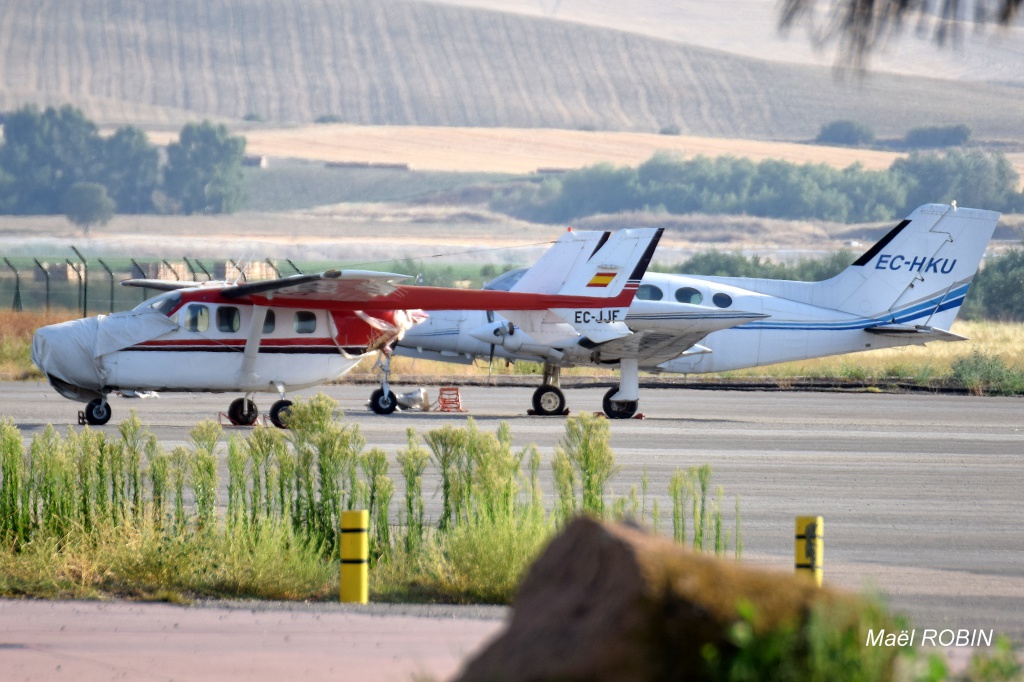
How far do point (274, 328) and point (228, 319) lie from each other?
75 cm

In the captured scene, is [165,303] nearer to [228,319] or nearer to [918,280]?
[228,319]

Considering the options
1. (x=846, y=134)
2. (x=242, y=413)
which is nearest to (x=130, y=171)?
(x=846, y=134)

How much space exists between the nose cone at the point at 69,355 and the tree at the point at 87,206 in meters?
109

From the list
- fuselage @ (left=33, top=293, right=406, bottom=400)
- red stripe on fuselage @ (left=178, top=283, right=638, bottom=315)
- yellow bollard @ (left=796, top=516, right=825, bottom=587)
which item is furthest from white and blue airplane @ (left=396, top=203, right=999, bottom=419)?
yellow bollard @ (left=796, top=516, right=825, bottom=587)

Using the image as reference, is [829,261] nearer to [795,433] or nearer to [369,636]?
[795,433]

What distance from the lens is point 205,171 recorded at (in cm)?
13450

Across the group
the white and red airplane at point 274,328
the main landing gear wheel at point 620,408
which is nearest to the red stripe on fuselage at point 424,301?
the white and red airplane at point 274,328

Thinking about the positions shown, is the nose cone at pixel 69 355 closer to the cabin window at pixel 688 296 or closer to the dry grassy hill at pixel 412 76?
the cabin window at pixel 688 296

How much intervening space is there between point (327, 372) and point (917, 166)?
118m

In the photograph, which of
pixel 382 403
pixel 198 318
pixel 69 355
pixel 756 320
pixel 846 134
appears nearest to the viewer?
pixel 69 355

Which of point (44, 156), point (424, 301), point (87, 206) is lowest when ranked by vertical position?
point (424, 301)

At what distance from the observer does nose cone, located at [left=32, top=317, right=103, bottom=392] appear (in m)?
20.9

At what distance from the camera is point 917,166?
13088 centimetres

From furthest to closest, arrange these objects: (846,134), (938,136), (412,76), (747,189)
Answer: (412,76)
(846,134)
(938,136)
(747,189)
